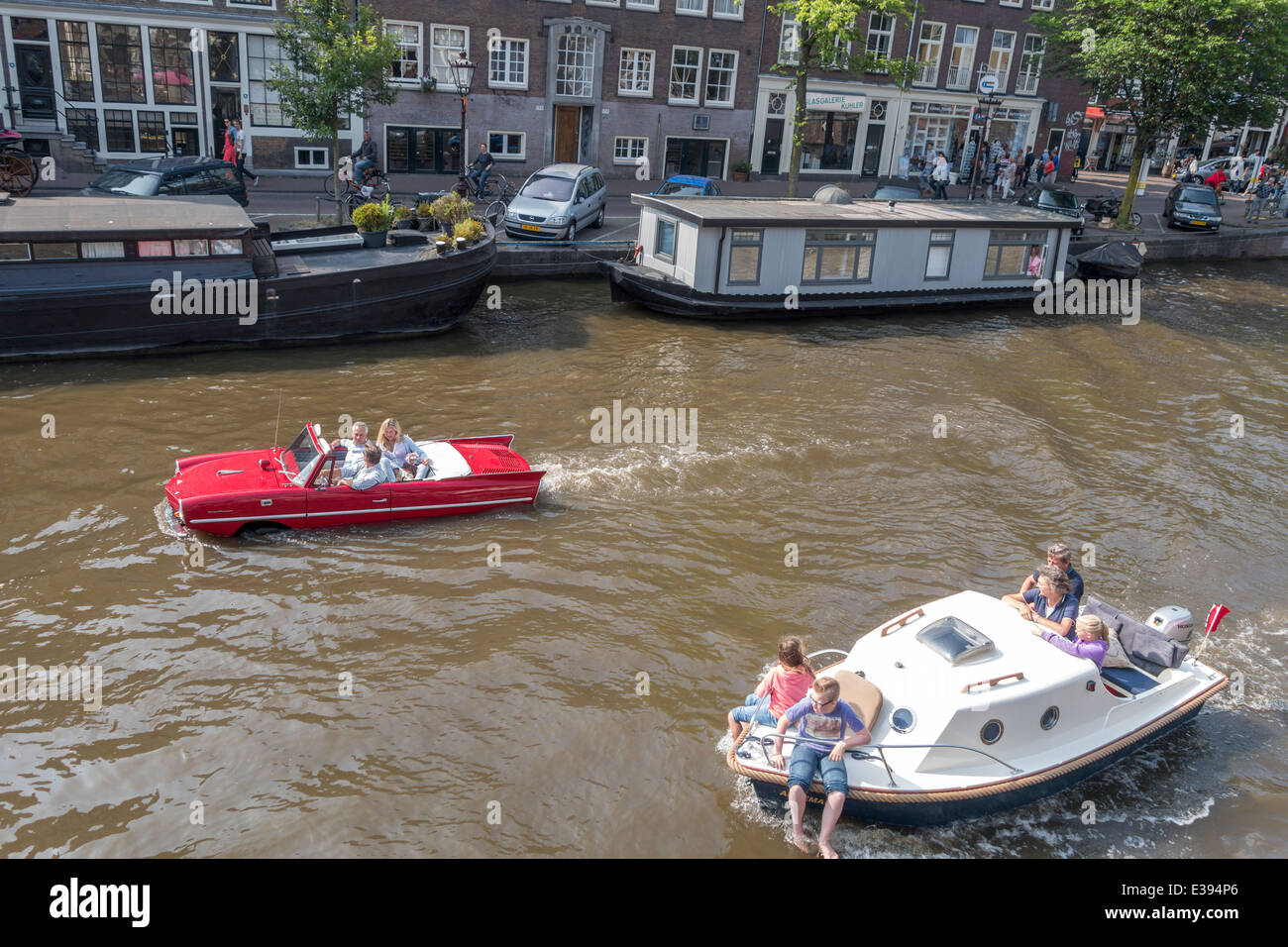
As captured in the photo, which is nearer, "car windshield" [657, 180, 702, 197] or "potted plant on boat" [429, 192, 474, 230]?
"potted plant on boat" [429, 192, 474, 230]

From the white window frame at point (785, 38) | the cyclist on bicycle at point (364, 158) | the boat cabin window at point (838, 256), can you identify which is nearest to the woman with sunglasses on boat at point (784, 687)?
the boat cabin window at point (838, 256)

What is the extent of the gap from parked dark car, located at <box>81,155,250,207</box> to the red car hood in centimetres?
1318

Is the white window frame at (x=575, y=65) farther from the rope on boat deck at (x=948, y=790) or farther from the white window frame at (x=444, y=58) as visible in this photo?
the rope on boat deck at (x=948, y=790)

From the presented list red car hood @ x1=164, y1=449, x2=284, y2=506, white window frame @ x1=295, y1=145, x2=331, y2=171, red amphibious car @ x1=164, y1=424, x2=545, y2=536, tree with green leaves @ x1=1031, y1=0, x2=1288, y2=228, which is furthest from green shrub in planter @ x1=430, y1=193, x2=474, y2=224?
tree with green leaves @ x1=1031, y1=0, x2=1288, y2=228

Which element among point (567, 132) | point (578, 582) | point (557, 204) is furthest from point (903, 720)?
point (567, 132)

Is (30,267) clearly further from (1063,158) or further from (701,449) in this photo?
(1063,158)

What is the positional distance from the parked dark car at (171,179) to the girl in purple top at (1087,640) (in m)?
21.4

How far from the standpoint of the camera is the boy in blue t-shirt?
7.67 m

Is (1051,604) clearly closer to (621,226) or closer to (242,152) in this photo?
(621,226)

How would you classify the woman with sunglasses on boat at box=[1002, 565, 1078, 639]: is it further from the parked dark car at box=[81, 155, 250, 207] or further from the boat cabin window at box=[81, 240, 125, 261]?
the parked dark car at box=[81, 155, 250, 207]

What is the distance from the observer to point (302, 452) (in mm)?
11945

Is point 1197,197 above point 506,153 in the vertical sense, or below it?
above

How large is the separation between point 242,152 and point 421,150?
6.09 metres

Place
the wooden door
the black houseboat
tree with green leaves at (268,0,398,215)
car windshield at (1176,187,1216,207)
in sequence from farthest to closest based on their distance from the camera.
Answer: car windshield at (1176,187,1216,207) < the wooden door < tree with green leaves at (268,0,398,215) < the black houseboat
